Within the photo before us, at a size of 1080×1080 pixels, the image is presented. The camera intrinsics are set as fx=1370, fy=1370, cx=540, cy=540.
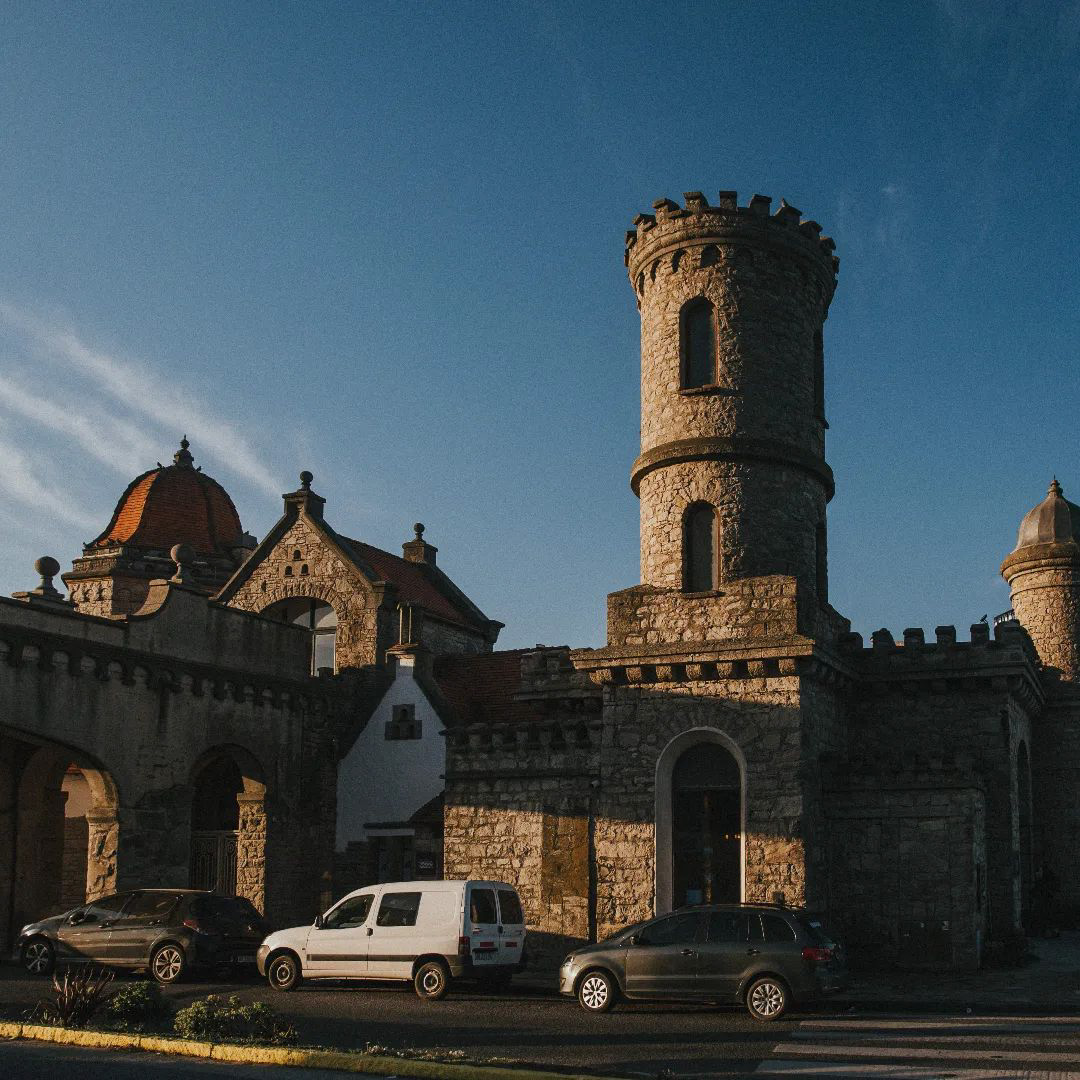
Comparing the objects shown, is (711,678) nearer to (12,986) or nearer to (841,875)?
(841,875)

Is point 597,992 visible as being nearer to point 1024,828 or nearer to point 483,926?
point 483,926

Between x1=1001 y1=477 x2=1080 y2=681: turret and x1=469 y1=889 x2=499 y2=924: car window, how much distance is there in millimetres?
16928

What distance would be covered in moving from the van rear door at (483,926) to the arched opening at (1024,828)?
11.6 metres

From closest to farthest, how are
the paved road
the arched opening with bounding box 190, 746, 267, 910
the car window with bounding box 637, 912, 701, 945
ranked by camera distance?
the paved road < the car window with bounding box 637, 912, 701, 945 < the arched opening with bounding box 190, 746, 267, 910

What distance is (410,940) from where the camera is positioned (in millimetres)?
18359

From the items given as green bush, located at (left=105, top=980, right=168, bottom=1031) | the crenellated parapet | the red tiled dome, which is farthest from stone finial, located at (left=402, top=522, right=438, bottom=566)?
green bush, located at (left=105, top=980, right=168, bottom=1031)

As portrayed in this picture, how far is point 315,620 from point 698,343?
11.4 metres

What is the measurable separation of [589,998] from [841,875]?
244 inches

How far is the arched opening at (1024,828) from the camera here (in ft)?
85.9

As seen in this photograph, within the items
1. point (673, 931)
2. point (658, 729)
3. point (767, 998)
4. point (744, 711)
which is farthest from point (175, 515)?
point (767, 998)

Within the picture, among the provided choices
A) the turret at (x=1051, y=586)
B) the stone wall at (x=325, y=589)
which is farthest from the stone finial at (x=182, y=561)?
the turret at (x=1051, y=586)

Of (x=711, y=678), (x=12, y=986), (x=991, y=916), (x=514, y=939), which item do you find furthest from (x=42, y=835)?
(x=991, y=916)

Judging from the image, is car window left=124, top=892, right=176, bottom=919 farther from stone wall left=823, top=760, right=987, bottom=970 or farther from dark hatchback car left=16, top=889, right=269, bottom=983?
stone wall left=823, top=760, right=987, bottom=970

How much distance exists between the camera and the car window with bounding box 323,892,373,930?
61.7 feet
